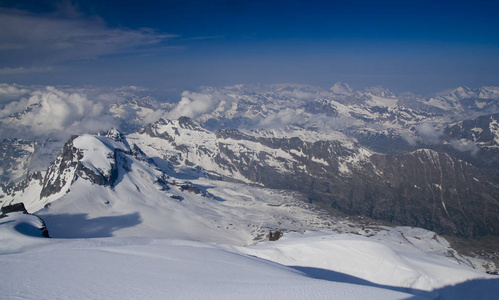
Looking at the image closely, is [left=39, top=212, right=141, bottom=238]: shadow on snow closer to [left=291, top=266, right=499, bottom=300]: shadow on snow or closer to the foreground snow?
the foreground snow

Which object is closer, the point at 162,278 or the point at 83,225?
the point at 162,278

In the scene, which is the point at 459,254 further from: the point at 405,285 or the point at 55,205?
the point at 55,205

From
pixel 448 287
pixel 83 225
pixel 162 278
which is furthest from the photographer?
pixel 83 225

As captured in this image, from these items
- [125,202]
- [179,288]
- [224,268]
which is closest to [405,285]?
[224,268]

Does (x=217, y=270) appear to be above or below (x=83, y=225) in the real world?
above

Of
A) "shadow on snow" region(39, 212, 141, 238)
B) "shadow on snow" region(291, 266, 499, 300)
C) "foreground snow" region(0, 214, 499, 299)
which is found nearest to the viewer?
"foreground snow" region(0, 214, 499, 299)

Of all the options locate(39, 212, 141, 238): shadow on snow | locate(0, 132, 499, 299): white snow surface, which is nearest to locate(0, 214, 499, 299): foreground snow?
locate(0, 132, 499, 299): white snow surface

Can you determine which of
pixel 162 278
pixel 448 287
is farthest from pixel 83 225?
pixel 448 287

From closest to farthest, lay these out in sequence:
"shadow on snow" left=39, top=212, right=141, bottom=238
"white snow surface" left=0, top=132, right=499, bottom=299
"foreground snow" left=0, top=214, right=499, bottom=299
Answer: "foreground snow" left=0, top=214, right=499, bottom=299 < "white snow surface" left=0, top=132, right=499, bottom=299 < "shadow on snow" left=39, top=212, right=141, bottom=238

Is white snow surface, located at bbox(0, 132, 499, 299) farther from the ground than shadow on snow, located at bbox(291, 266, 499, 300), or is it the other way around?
white snow surface, located at bbox(0, 132, 499, 299)

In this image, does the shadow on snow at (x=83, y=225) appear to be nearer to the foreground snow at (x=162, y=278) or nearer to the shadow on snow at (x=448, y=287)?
the foreground snow at (x=162, y=278)

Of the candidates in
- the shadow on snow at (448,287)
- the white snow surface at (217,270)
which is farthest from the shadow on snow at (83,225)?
the shadow on snow at (448,287)

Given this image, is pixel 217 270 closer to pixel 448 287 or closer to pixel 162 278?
pixel 162 278

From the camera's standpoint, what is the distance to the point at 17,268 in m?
21.0
